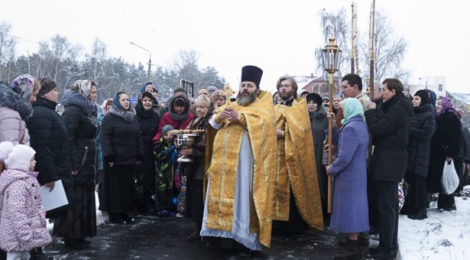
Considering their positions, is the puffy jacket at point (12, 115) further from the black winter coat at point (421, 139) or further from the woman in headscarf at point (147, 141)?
the black winter coat at point (421, 139)

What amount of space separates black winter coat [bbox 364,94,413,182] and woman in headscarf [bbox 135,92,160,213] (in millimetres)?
3820

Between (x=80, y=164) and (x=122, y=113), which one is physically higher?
(x=122, y=113)

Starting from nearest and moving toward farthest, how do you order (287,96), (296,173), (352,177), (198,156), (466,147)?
1. (352,177)
2. (198,156)
3. (296,173)
4. (287,96)
5. (466,147)

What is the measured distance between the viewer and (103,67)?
53.5 meters

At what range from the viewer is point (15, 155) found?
3725mm

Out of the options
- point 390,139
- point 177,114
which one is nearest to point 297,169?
point 390,139

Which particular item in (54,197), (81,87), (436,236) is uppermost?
(81,87)

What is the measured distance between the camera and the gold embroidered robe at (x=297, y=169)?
5.94 meters

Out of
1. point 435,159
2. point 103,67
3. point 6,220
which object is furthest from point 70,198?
point 103,67

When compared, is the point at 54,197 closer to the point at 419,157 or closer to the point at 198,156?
the point at 198,156

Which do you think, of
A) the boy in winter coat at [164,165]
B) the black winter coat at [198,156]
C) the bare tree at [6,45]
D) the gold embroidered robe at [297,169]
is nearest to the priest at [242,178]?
the black winter coat at [198,156]

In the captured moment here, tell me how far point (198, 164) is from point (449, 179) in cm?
434

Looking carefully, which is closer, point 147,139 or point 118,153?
point 118,153

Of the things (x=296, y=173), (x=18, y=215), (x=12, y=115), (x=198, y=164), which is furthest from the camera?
(x=296, y=173)
